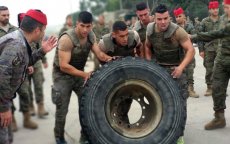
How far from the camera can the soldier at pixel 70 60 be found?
4.61 m

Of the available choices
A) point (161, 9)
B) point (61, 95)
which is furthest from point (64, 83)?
point (161, 9)

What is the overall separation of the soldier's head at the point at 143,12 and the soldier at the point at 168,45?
617mm

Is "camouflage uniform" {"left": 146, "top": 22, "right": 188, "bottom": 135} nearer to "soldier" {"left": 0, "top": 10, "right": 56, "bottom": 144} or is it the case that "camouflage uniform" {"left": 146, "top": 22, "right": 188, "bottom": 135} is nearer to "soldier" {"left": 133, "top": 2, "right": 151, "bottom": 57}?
"soldier" {"left": 133, "top": 2, "right": 151, "bottom": 57}

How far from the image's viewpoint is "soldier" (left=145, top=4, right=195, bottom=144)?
188 inches

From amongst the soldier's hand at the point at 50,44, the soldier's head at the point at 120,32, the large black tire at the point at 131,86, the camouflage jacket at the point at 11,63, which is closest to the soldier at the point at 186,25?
the soldier's head at the point at 120,32

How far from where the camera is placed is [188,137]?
509 cm

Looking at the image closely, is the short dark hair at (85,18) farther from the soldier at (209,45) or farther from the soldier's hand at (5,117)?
the soldier at (209,45)

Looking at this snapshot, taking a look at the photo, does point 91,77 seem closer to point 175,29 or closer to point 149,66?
point 149,66

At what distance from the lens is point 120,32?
466 cm

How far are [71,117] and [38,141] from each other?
1.22m

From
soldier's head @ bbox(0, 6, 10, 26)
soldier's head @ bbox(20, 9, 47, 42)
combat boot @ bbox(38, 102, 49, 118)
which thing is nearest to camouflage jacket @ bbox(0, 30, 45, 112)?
soldier's head @ bbox(20, 9, 47, 42)

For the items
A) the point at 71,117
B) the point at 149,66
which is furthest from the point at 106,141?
the point at 71,117

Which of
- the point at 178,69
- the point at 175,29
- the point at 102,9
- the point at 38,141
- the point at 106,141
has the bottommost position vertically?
the point at 102,9

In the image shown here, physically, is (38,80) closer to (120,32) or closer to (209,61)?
(120,32)
